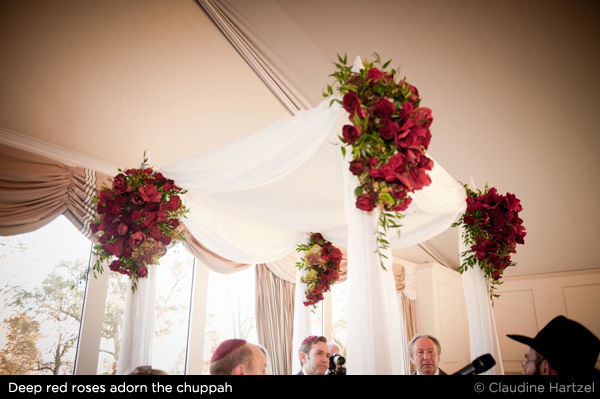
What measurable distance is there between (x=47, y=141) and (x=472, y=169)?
17.4 feet

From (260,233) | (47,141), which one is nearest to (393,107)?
(260,233)

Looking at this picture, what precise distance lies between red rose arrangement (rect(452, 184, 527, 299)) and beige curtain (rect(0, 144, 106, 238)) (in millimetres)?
3543

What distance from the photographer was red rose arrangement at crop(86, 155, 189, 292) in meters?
3.07

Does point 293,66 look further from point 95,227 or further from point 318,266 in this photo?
point 95,227

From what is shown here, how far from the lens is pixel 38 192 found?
3.72 meters

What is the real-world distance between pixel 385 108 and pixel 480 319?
7.15ft

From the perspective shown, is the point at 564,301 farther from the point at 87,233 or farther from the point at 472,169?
the point at 87,233

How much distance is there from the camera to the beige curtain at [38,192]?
11.7ft

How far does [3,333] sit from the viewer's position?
3.67m

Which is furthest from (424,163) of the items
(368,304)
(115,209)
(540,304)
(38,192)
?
(540,304)

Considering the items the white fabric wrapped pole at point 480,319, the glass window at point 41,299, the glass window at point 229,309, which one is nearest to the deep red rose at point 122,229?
the glass window at point 41,299

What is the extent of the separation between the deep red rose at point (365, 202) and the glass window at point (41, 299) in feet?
11.2

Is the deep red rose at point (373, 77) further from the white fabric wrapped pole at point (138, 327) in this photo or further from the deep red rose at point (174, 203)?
the white fabric wrapped pole at point (138, 327)

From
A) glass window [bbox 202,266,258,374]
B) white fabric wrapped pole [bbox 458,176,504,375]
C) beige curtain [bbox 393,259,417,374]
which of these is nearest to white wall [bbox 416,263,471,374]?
beige curtain [bbox 393,259,417,374]
